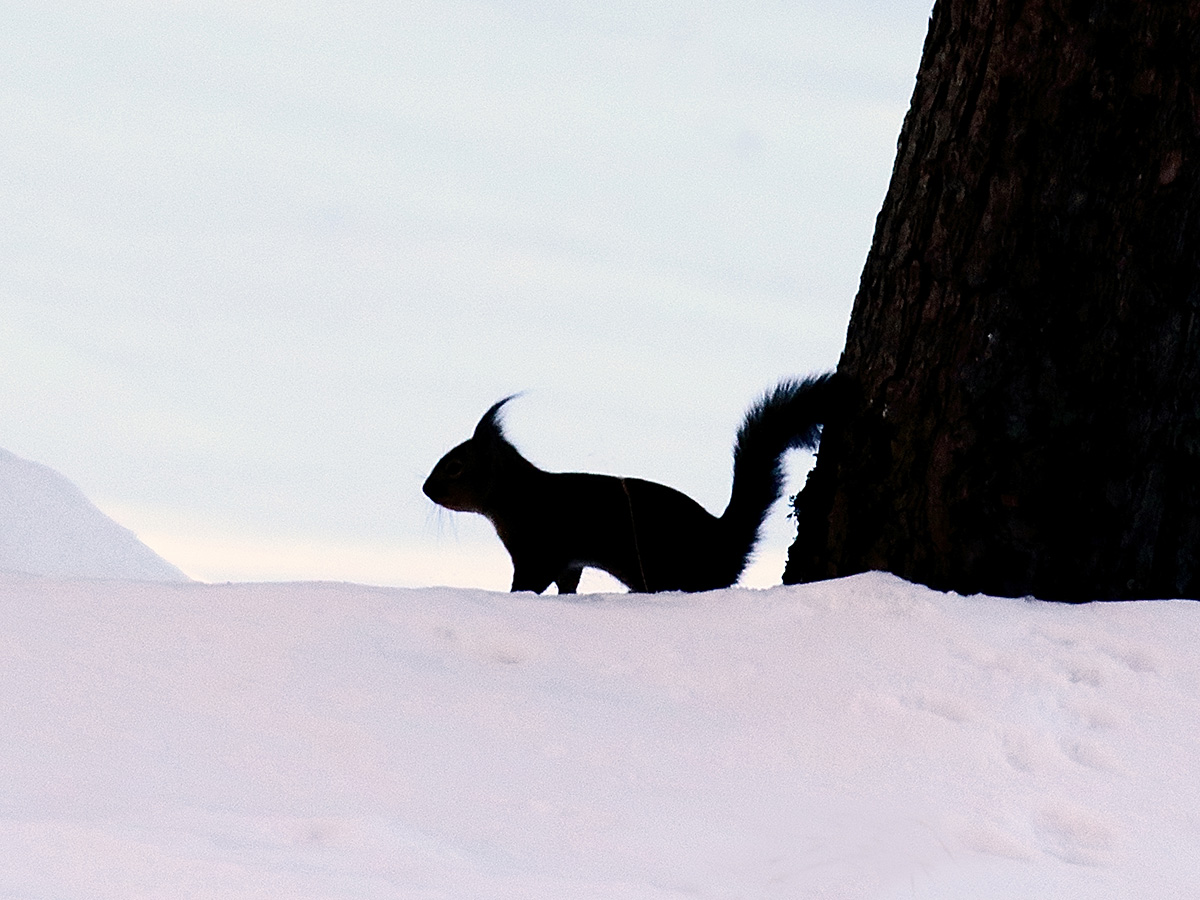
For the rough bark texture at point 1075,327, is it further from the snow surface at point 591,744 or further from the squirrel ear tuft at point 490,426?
the squirrel ear tuft at point 490,426

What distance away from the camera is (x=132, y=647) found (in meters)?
2.50

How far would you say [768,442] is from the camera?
12.4 feet

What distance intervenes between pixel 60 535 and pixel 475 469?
4.19 meters

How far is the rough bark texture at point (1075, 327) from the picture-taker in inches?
120

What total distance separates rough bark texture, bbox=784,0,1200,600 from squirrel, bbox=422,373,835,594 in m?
0.67

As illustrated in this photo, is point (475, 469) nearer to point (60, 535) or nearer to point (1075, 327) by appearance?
point (1075, 327)

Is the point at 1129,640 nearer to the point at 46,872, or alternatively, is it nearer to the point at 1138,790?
the point at 1138,790

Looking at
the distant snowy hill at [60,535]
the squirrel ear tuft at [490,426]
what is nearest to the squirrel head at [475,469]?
the squirrel ear tuft at [490,426]

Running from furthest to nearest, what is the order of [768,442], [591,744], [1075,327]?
[768,442] < [1075,327] < [591,744]

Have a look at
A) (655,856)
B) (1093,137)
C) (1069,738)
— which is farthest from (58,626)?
(1093,137)

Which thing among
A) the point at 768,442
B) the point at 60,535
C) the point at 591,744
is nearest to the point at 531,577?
the point at 768,442

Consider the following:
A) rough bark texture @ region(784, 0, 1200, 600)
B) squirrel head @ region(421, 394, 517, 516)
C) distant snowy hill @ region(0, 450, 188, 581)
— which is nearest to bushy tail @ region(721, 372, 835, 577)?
rough bark texture @ region(784, 0, 1200, 600)

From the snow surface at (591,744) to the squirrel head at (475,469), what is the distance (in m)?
1.30

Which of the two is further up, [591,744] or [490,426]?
[490,426]
